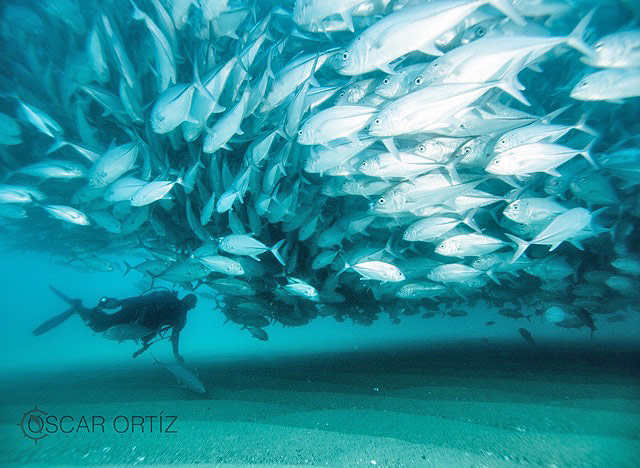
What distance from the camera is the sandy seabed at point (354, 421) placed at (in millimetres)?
2781

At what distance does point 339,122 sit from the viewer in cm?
301

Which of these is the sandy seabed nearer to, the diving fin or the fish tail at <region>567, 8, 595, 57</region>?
the diving fin

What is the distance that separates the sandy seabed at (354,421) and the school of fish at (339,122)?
1798mm

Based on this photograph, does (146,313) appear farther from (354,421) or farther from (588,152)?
(588,152)

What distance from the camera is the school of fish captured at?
2721 mm

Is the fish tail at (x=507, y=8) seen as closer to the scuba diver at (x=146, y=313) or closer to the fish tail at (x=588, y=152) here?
the fish tail at (x=588, y=152)

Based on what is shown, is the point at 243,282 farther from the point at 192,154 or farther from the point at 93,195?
the point at 93,195

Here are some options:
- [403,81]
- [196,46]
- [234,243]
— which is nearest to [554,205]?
[403,81]

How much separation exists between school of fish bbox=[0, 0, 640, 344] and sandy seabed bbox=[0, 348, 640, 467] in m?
1.80

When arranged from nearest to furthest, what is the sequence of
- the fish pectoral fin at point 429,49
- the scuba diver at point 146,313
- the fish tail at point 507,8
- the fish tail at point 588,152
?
1. the fish tail at point 507,8
2. the fish pectoral fin at point 429,49
3. the fish tail at point 588,152
4. the scuba diver at point 146,313

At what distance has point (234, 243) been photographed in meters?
4.21

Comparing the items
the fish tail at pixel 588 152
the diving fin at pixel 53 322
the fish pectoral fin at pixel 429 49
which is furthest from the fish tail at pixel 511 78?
the diving fin at pixel 53 322

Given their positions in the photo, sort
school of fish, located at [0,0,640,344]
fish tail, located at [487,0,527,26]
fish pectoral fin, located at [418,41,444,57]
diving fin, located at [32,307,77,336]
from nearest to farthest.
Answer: fish tail, located at [487,0,527,26] → fish pectoral fin, located at [418,41,444,57] → school of fish, located at [0,0,640,344] → diving fin, located at [32,307,77,336]

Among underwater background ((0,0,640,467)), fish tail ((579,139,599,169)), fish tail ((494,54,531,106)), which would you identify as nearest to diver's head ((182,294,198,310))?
underwater background ((0,0,640,467))
